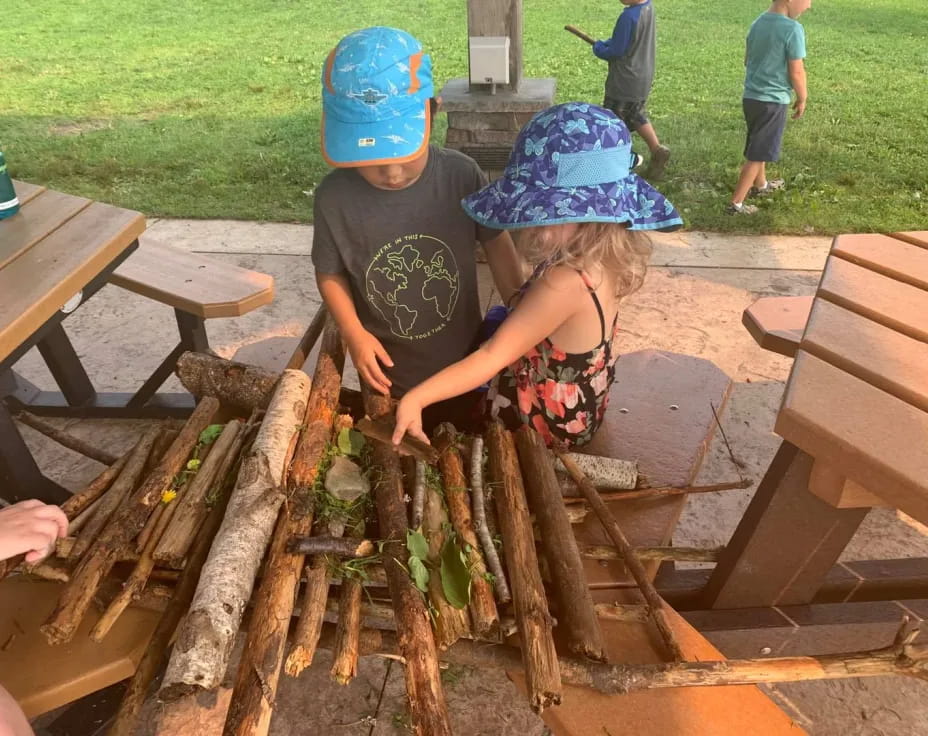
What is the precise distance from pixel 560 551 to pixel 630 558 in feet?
0.79

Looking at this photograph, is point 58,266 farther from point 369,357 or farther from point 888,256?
point 888,256

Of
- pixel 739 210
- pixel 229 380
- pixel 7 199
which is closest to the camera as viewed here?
pixel 229 380

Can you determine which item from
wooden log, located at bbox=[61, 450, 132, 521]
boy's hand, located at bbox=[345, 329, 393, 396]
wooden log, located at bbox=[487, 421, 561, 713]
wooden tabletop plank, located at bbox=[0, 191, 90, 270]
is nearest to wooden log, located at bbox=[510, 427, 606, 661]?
wooden log, located at bbox=[487, 421, 561, 713]

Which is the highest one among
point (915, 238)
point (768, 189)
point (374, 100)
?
point (374, 100)

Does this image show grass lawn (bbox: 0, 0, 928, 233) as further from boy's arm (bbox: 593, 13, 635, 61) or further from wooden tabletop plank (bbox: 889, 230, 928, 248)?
wooden tabletop plank (bbox: 889, 230, 928, 248)

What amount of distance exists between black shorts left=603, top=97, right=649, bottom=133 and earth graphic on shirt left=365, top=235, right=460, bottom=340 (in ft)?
16.8

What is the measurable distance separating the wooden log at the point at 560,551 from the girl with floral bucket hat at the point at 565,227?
0.32 metres

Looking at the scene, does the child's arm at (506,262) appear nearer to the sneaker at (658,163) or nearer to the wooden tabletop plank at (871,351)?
the wooden tabletop plank at (871,351)

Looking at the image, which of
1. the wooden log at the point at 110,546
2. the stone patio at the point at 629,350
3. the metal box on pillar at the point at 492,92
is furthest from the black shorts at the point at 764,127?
the wooden log at the point at 110,546

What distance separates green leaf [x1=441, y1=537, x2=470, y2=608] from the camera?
6.02 ft

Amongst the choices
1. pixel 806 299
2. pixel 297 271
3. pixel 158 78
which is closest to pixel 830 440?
pixel 806 299

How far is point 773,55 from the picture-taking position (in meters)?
5.99

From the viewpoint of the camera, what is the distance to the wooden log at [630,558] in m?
1.90

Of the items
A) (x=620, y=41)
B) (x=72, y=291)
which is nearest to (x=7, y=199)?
(x=72, y=291)
